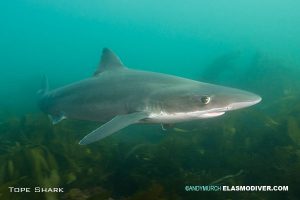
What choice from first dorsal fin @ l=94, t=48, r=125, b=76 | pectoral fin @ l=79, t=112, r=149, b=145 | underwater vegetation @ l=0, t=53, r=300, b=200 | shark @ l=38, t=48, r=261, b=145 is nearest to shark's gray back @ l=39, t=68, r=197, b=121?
shark @ l=38, t=48, r=261, b=145

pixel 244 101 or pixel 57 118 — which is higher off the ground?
pixel 57 118

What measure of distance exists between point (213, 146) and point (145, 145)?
161 centimetres

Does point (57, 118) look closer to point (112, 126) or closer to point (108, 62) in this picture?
point (108, 62)

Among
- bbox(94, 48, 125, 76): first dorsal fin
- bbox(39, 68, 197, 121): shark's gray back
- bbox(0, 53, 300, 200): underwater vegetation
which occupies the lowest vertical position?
bbox(0, 53, 300, 200): underwater vegetation

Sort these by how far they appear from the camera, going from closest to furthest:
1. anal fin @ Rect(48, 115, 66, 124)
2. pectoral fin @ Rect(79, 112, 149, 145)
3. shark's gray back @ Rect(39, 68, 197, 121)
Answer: pectoral fin @ Rect(79, 112, 149, 145) → shark's gray back @ Rect(39, 68, 197, 121) → anal fin @ Rect(48, 115, 66, 124)

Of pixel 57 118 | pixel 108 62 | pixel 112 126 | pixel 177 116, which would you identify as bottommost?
pixel 112 126

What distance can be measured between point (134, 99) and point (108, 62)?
189 centimetres

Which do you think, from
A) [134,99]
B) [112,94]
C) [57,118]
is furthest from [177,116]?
[57,118]

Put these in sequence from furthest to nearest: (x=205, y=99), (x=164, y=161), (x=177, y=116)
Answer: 1. (x=164, y=161)
2. (x=177, y=116)
3. (x=205, y=99)

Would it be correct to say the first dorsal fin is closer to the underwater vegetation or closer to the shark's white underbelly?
the underwater vegetation

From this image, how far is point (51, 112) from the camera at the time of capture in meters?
8.77

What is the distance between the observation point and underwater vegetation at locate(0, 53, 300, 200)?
16.6ft

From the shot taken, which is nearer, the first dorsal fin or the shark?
the shark

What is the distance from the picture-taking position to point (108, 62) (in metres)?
7.99
